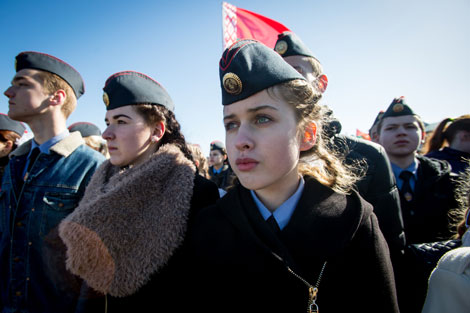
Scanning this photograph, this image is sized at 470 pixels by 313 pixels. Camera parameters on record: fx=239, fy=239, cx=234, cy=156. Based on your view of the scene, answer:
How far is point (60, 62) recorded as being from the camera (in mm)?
2408

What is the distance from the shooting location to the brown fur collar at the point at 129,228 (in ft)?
4.59

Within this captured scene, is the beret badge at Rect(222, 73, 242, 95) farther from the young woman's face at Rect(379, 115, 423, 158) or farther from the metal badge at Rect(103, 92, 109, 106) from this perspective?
the young woman's face at Rect(379, 115, 423, 158)

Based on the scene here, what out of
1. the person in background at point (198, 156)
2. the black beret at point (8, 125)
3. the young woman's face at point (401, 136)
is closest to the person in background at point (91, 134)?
Result: the black beret at point (8, 125)

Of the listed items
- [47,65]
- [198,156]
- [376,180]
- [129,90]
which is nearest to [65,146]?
[47,65]

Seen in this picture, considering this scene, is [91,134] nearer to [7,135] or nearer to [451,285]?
[7,135]

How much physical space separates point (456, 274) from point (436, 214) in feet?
6.68

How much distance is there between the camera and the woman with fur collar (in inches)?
55.4

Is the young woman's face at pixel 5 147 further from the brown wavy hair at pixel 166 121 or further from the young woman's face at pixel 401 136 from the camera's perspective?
the young woman's face at pixel 401 136

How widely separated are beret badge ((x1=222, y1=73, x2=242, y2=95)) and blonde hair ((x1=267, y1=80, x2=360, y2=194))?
0.56 feet

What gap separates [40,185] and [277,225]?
80.9 inches

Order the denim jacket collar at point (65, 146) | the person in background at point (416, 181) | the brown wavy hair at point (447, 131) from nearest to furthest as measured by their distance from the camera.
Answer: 1. the denim jacket collar at point (65, 146)
2. the person in background at point (416, 181)
3. the brown wavy hair at point (447, 131)

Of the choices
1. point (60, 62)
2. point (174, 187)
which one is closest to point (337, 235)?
point (174, 187)

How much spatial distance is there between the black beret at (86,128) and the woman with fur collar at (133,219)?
11.9 ft

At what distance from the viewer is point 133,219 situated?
155 cm
